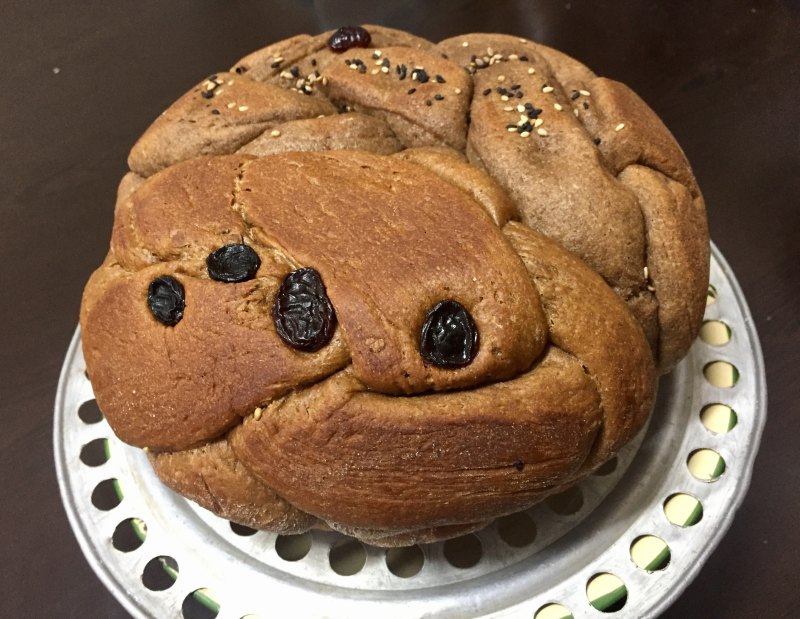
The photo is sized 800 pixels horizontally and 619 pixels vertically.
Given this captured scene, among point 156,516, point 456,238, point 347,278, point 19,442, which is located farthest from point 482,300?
point 19,442

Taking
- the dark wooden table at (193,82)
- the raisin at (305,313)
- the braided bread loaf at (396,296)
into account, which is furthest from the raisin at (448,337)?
Result: the dark wooden table at (193,82)

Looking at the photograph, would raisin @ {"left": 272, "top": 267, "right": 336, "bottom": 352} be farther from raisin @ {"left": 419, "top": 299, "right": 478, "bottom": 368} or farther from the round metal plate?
the round metal plate

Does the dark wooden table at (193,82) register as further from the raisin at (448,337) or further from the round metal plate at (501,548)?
the raisin at (448,337)

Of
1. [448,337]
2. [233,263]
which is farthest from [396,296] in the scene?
[233,263]

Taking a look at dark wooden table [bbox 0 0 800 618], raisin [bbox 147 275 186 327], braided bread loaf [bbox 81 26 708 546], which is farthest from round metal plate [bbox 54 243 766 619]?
raisin [bbox 147 275 186 327]

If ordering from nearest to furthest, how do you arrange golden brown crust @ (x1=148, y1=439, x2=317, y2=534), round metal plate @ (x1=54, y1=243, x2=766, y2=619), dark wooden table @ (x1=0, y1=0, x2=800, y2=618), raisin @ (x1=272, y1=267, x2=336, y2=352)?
raisin @ (x1=272, y1=267, x2=336, y2=352), golden brown crust @ (x1=148, y1=439, x2=317, y2=534), round metal plate @ (x1=54, y1=243, x2=766, y2=619), dark wooden table @ (x1=0, y1=0, x2=800, y2=618)

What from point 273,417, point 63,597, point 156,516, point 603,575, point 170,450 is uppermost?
point 273,417

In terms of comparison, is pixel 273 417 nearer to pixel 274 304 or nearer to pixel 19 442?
pixel 274 304
